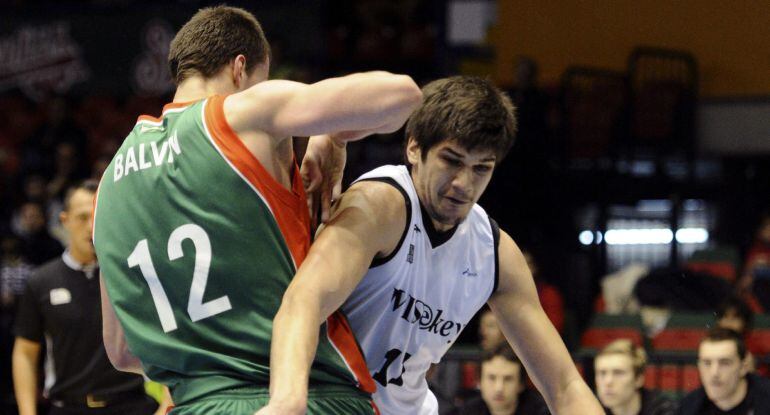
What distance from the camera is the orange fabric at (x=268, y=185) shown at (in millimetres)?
2902

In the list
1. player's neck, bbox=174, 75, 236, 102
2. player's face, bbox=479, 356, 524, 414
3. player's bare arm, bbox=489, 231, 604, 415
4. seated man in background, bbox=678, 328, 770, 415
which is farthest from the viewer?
player's face, bbox=479, 356, 524, 414

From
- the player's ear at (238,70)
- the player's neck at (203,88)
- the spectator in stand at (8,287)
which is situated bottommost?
the spectator in stand at (8,287)

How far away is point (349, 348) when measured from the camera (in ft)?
10.2

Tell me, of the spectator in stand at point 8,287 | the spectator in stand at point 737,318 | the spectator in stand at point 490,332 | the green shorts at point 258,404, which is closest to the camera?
the green shorts at point 258,404

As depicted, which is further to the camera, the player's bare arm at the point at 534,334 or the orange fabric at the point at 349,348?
the player's bare arm at the point at 534,334

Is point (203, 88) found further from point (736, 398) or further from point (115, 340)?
point (736, 398)

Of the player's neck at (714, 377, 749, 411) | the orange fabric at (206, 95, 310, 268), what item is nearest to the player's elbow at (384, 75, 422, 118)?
the orange fabric at (206, 95, 310, 268)

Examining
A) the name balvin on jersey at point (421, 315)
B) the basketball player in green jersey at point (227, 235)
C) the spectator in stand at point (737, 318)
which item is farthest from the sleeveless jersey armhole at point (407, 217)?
the spectator in stand at point (737, 318)

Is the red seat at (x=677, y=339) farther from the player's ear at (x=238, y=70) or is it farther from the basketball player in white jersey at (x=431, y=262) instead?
the player's ear at (x=238, y=70)

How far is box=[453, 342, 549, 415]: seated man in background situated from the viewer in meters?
6.97

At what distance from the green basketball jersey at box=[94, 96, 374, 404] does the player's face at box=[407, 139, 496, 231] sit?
1.49 feet

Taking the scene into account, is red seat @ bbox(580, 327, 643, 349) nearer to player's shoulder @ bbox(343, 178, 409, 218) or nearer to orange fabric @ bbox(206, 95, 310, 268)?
player's shoulder @ bbox(343, 178, 409, 218)

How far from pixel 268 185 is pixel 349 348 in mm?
510

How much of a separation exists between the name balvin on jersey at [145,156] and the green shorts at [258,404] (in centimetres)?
62
